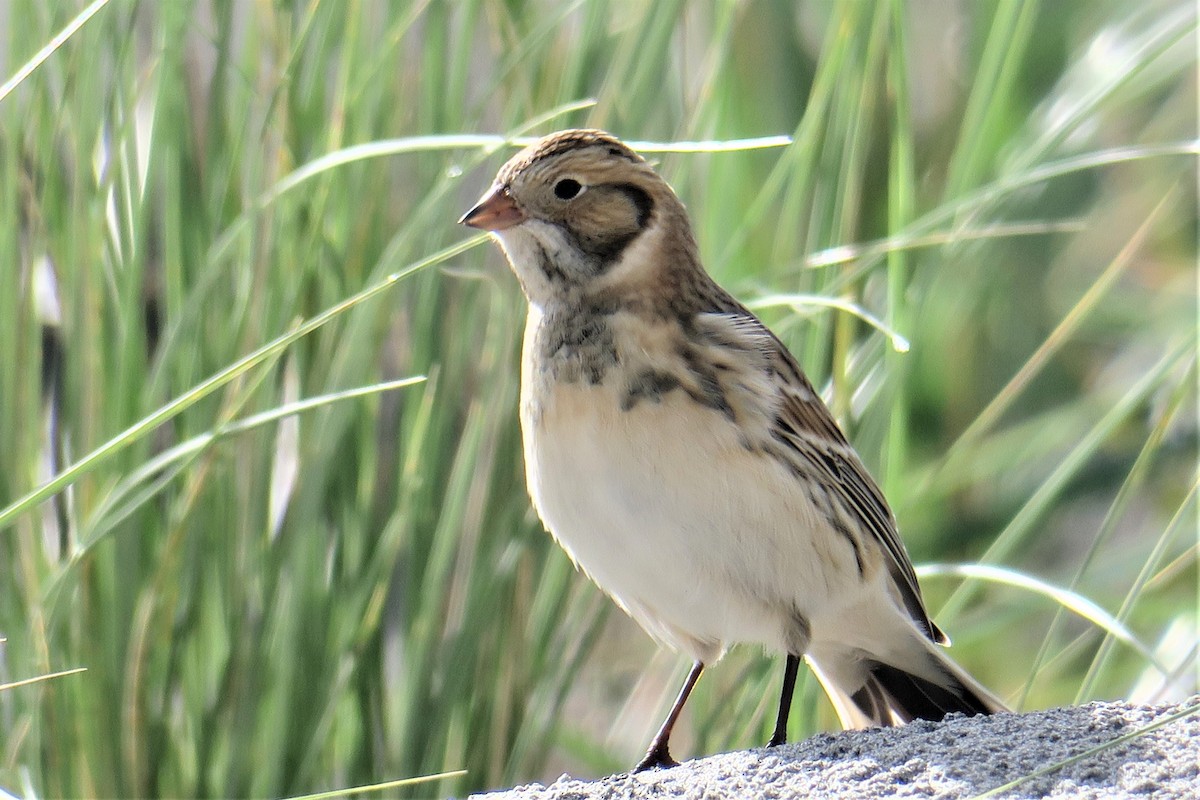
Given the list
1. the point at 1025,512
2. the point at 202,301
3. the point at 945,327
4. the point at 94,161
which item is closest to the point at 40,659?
the point at 202,301

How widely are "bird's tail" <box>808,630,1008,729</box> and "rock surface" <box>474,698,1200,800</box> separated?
679 mm

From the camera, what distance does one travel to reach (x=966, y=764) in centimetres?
201

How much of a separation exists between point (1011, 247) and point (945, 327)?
93cm

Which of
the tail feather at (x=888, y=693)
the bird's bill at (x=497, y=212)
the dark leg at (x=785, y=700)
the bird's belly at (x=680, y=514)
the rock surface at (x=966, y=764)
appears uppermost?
the bird's bill at (x=497, y=212)

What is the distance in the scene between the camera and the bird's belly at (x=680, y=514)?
2592 millimetres

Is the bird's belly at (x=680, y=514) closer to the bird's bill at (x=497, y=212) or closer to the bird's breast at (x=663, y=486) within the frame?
the bird's breast at (x=663, y=486)

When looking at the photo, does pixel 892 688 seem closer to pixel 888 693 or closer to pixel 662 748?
pixel 888 693

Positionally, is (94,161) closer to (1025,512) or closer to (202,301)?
(202,301)

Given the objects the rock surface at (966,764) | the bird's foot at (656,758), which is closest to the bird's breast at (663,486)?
the bird's foot at (656,758)

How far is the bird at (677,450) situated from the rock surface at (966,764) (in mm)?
476

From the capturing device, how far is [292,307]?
2.84m

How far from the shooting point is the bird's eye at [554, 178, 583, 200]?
8.91 feet

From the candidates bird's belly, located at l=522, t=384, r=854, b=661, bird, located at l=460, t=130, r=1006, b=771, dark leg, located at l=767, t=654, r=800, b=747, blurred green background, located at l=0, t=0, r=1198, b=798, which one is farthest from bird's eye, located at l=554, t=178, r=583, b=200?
dark leg, located at l=767, t=654, r=800, b=747

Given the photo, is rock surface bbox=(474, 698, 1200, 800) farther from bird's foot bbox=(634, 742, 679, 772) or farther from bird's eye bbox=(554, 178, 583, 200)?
bird's eye bbox=(554, 178, 583, 200)
